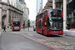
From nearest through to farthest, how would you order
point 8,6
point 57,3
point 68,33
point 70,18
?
point 68,33 → point 70,18 → point 57,3 → point 8,6

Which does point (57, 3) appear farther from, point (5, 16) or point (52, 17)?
point (5, 16)

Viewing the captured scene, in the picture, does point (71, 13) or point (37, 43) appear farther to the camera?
point (71, 13)

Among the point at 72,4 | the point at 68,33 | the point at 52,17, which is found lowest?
the point at 68,33

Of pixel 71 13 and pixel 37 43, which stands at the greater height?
pixel 71 13

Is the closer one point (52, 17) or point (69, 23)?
point (52, 17)

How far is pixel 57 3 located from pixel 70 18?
22.7 feet

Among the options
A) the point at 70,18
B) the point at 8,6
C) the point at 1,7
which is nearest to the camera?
the point at 70,18

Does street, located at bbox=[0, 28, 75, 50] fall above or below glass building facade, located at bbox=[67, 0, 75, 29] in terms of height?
below

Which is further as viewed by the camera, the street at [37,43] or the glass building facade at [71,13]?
the glass building facade at [71,13]

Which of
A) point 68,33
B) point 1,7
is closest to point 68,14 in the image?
point 68,33

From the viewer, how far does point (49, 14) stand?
14914mm

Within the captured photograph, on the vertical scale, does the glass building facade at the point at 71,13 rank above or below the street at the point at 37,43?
above

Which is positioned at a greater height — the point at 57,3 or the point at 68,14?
the point at 57,3

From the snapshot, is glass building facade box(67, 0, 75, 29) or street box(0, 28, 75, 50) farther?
glass building facade box(67, 0, 75, 29)
